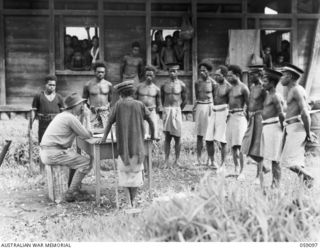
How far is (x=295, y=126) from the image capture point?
6305mm

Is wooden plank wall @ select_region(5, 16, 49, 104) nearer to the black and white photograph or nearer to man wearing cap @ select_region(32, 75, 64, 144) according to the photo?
the black and white photograph

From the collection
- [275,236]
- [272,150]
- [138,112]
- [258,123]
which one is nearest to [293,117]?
[272,150]

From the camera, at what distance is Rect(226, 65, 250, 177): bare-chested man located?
845 centimetres

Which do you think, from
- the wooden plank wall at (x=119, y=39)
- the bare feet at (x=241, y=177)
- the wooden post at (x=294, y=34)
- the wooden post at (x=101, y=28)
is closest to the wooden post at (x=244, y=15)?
the wooden post at (x=294, y=34)

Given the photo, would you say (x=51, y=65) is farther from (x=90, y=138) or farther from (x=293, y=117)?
(x=293, y=117)

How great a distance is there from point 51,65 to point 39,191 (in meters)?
5.07

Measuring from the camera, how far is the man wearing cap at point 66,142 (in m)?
7.00

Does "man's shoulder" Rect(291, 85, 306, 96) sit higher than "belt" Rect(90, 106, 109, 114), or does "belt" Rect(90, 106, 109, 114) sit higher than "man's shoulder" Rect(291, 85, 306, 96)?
"man's shoulder" Rect(291, 85, 306, 96)

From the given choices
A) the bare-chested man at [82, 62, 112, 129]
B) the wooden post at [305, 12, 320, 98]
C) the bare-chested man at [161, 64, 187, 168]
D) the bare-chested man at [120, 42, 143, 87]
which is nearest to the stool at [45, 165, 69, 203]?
the bare-chested man at [82, 62, 112, 129]

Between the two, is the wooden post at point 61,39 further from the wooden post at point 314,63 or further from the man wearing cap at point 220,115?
the wooden post at point 314,63

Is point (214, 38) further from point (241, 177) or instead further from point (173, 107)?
point (241, 177)

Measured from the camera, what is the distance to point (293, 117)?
6.32 m

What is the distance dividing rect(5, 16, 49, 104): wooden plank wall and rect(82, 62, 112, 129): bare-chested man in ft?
10.5

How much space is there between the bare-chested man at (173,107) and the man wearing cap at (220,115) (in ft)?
2.17
